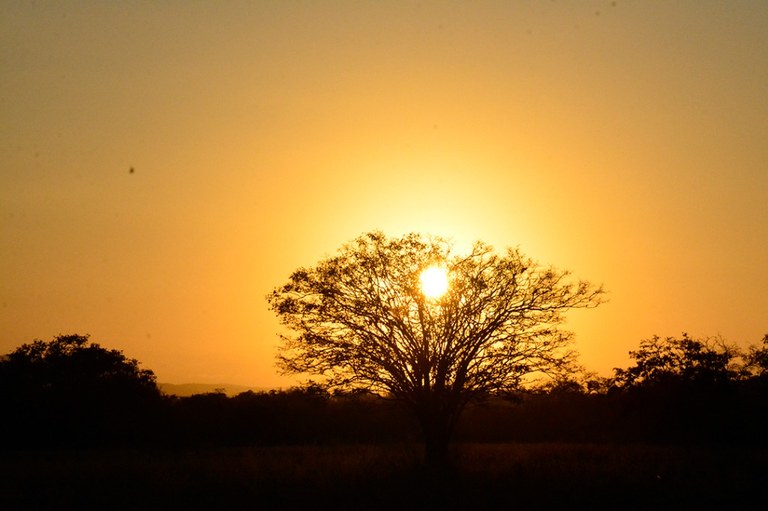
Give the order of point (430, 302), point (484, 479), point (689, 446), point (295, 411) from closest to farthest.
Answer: point (484, 479) < point (430, 302) < point (689, 446) < point (295, 411)

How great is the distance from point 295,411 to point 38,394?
15.1 m

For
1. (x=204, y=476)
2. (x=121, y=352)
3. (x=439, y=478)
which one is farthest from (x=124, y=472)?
(x=121, y=352)

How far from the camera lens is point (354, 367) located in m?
29.6

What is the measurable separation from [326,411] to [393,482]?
25.5 m

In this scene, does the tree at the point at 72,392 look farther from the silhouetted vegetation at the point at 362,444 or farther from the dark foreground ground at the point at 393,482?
the dark foreground ground at the point at 393,482

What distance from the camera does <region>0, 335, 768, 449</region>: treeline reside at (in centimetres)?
3956

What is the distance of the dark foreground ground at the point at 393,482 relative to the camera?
2183 cm

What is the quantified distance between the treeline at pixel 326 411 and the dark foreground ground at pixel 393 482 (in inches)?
202

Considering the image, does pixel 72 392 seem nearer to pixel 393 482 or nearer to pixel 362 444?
pixel 362 444

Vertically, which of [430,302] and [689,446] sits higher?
[430,302]

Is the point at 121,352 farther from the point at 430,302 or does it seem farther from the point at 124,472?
the point at 430,302

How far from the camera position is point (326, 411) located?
164 ft

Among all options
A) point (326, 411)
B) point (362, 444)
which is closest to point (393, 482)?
point (362, 444)

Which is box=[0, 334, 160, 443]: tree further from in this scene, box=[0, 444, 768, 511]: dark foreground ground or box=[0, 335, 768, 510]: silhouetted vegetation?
box=[0, 444, 768, 511]: dark foreground ground
